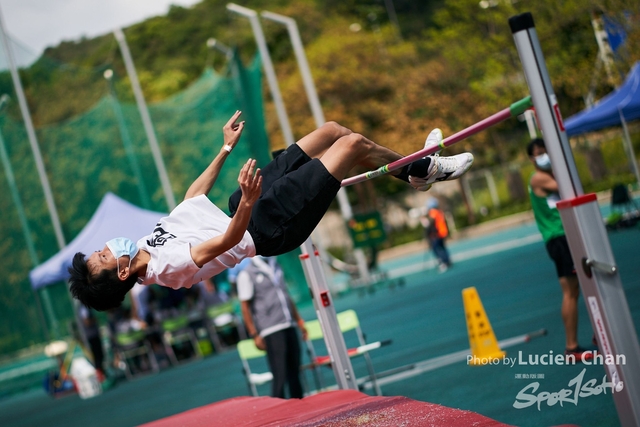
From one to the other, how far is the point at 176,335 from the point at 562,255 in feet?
34.0

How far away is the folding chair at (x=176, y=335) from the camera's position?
47.9 ft

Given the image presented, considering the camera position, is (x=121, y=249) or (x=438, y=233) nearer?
(x=121, y=249)

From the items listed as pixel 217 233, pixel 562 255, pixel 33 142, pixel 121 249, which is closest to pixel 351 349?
pixel 562 255

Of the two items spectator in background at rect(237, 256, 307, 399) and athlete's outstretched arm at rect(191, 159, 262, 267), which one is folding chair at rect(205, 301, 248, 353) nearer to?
spectator in background at rect(237, 256, 307, 399)

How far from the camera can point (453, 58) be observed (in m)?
29.0

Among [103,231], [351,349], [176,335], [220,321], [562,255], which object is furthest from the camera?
[176,335]

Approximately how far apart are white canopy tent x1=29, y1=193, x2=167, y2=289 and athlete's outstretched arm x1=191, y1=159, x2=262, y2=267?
10449mm

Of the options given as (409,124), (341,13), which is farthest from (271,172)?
(341,13)

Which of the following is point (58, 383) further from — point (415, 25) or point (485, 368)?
point (415, 25)

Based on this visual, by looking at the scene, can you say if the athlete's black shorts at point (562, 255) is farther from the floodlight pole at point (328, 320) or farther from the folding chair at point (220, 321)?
the folding chair at point (220, 321)

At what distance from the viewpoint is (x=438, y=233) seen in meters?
16.8

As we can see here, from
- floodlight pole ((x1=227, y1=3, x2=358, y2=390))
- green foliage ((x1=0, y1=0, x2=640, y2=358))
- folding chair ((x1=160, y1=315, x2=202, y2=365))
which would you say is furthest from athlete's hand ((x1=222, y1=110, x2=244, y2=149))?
green foliage ((x1=0, y1=0, x2=640, y2=358))

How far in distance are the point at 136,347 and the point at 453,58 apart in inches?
716

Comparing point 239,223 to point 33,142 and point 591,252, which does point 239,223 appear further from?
point 33,142
